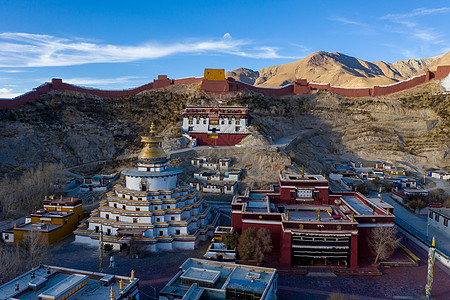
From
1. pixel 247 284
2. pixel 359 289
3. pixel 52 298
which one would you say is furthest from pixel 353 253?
pixel 52 298

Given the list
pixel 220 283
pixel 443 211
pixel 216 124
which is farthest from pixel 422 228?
pixel 216 124

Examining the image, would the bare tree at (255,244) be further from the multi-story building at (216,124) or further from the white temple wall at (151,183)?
the multi-story building at (216,124)

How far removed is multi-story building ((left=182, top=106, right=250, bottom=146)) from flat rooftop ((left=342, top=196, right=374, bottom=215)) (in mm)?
28234

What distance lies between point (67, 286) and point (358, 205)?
80.2 feet

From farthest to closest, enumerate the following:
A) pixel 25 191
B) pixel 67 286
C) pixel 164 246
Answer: pixel 25 191 < pixel 164 246 < pixel 67 286

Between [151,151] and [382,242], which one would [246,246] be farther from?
[151,151]

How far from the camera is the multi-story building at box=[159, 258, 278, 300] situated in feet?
53.2

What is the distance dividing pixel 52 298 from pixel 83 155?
163 ft

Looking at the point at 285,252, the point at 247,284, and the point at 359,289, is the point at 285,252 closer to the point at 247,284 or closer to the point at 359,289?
the point at 359,289

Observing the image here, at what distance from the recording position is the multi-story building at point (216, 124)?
5659 centimetres

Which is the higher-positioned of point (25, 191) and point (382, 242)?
point (25, 191)

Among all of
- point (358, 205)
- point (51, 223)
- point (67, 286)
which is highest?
point (358, 205)

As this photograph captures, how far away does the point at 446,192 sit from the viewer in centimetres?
4466

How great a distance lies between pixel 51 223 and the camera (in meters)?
29.2
